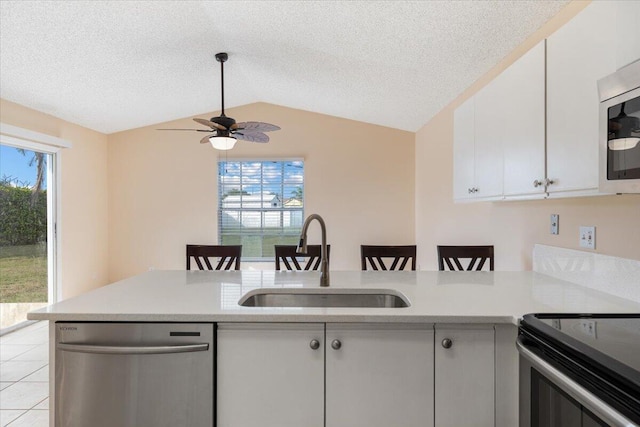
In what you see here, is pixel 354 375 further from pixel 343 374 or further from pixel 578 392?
A: pixel 578 392

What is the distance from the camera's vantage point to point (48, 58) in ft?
10.4

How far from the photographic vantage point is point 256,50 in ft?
11.7

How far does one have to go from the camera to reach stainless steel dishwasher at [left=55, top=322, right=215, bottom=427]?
4.38 feet

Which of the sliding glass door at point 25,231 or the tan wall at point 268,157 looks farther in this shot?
the tan wall at point 268,157

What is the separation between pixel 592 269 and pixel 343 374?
1367 millimetres

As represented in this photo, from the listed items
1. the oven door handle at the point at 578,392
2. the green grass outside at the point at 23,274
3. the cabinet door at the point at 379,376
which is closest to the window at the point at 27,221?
the green grass outside at the point at 23,274

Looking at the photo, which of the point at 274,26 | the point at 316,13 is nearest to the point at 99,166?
the point at 274,26

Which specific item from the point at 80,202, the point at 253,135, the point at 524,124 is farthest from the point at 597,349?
the point at 80,202

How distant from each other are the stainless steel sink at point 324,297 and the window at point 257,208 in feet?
12.0

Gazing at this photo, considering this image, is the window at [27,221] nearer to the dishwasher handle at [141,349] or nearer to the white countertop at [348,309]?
the white countertop at [348,309]

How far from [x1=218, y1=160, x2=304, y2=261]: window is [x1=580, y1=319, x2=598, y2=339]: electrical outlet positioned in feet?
14.5

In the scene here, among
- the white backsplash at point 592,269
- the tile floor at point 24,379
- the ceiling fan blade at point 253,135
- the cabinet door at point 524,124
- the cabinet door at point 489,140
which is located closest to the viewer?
the white backsplash at point 592,269

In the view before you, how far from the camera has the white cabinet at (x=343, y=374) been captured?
1.34 m

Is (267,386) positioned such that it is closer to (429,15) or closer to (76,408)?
(76,408)
